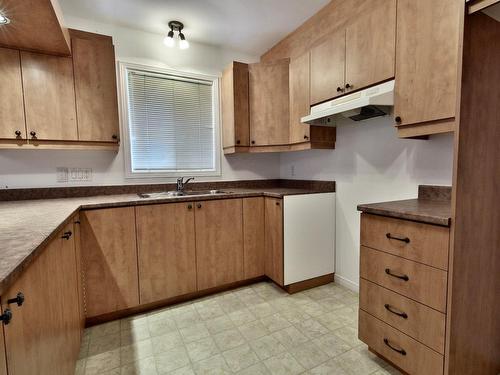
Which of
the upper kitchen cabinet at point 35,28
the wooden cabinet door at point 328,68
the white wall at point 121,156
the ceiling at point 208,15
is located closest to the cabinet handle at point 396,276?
the wooden cabinet door at point 328,68

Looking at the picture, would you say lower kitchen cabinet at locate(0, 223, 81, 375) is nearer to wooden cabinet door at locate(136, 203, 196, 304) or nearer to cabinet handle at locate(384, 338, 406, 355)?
wooden cabinet door at locate(136, 203, 196, 304)

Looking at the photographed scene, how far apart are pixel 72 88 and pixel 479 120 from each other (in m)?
2.61

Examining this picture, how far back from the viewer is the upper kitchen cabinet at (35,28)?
146 centimetres

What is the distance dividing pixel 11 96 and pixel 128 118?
2.80 feet

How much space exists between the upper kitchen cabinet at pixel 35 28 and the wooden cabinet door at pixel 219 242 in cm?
151

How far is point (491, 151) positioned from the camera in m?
1.23

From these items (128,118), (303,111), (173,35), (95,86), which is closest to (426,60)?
(303,111)

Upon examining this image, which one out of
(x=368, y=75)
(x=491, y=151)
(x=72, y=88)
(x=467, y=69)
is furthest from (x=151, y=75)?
(x=491, y=151)

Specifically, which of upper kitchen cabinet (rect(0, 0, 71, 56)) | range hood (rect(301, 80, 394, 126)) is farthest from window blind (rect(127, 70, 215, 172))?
range hood (rect(301, 80, 394, 126))

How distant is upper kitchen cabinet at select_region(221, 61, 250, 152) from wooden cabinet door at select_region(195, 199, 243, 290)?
70 centimetres

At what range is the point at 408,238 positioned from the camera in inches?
50.7

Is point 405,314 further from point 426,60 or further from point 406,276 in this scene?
point 426,60

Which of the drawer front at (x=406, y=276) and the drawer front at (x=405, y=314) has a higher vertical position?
the drawer front at (x=406, y=276)

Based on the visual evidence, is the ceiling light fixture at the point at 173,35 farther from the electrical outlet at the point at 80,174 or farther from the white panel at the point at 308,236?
the white panel at the point at 308,236
